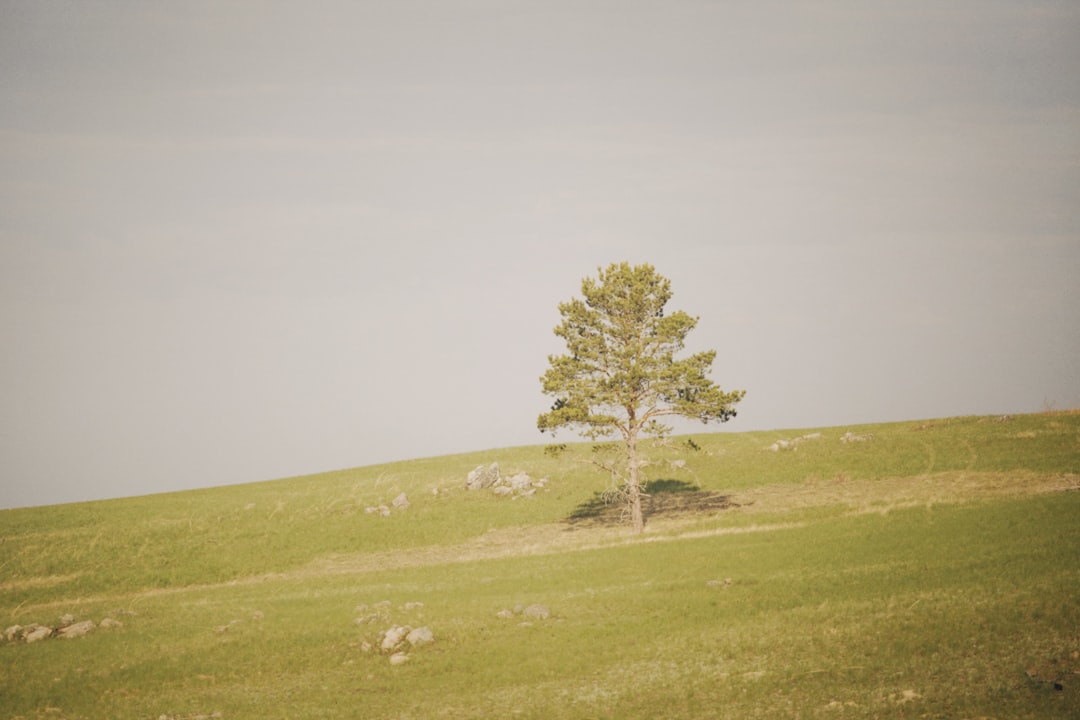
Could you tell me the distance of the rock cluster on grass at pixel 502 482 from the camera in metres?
64.8

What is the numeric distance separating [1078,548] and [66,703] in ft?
130

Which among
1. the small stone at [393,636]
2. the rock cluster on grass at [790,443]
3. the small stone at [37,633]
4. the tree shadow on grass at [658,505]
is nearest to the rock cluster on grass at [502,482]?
the tree shadow on grass at [658,505]

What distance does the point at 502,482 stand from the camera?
221 ft

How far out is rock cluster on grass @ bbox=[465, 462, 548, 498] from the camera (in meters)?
64.8

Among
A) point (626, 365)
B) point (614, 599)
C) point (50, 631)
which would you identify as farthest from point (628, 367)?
point (50, 631)

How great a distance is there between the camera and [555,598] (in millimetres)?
32312

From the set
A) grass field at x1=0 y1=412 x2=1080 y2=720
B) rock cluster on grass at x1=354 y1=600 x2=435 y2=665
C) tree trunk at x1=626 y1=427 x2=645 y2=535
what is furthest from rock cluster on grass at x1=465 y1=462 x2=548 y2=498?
rock cluster on grass at x1=354 y1=600 x2=435 y2=665

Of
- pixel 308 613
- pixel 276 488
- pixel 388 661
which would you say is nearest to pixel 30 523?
pixel 276 488

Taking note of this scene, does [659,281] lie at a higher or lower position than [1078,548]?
higher

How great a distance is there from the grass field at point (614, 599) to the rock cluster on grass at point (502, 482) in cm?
227

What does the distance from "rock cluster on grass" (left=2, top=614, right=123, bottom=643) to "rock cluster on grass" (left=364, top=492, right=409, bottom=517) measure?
93.9ft

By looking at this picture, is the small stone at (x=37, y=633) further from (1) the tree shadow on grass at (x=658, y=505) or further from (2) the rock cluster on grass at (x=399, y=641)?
(1) the tree shadow on grass at (x=658, y=505)

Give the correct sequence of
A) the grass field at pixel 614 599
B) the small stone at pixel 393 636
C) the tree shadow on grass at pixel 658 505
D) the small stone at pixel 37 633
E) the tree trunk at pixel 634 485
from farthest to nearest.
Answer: the tree shadow on grass at pixel 658 505 → the tree trunk at pixel 634 485 → the small stone at pixel 37 633 → the small stone at pixel 393 636 → the grass field at pixel 614 599

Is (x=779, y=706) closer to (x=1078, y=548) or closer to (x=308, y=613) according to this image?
(x=1078, y=548)
